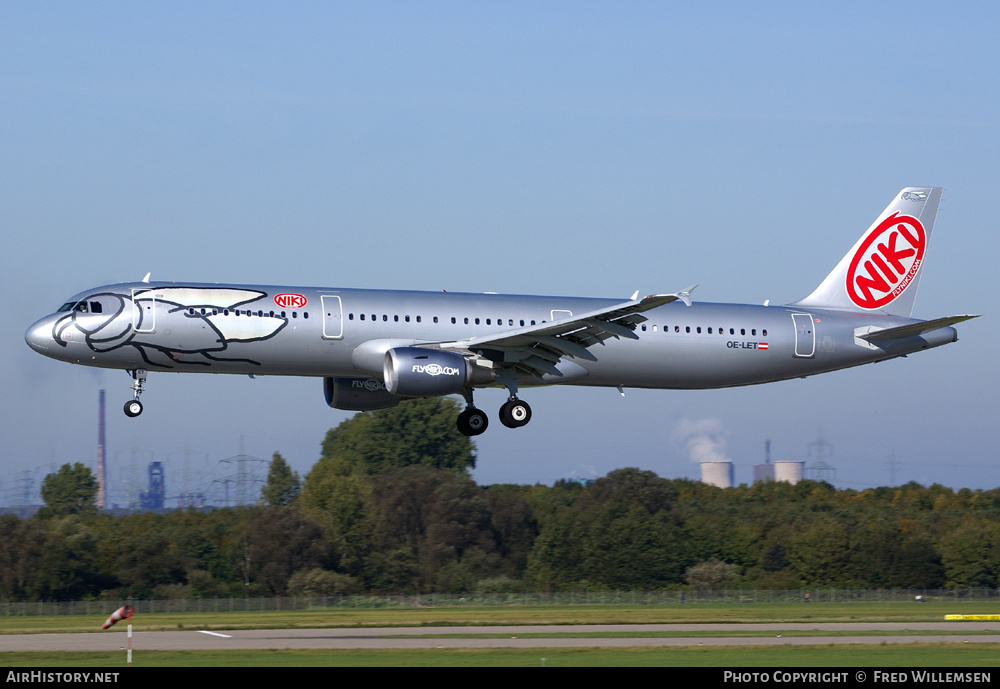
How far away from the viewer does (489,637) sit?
122ft

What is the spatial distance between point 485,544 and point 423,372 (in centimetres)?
5840

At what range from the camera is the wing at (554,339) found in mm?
39625

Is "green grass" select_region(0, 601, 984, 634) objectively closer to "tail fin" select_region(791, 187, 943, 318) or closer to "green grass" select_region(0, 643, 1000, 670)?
"green grass" select_region(0, 643, 1000, 670)

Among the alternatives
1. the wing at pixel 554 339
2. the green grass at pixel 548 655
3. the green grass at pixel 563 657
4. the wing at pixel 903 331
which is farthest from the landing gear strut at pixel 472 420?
the wing at pixel 903 331

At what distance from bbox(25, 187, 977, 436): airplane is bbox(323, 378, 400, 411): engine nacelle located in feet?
0.16

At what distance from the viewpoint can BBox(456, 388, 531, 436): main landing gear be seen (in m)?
43.9

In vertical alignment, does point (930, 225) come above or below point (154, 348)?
above

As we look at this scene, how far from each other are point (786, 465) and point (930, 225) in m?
137

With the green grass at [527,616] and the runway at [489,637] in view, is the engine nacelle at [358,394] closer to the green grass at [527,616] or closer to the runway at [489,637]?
the runway at [489,637]

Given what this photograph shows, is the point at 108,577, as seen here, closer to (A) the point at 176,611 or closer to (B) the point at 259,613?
(A) the point at 176,611

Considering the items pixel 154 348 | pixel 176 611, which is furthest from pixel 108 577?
pixel 154 348

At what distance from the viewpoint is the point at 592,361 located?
141ft

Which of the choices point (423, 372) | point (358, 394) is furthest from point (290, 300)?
point (358, 394)

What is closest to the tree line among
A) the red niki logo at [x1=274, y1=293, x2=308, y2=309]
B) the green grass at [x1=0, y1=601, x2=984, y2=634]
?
the green grass at [x1=0, y1=601, x2=984, y2=634]
